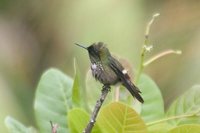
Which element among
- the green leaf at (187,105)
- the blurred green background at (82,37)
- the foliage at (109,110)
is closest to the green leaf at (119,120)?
the foliage at (109,110)

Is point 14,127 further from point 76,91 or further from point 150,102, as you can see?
point 150,102

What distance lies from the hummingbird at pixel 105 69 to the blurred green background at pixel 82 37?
264 cm

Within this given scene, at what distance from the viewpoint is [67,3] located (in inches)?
187

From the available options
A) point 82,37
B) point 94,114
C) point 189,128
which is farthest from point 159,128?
point 82,37

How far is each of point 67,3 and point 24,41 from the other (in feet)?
1.27

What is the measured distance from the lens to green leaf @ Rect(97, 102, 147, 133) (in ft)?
4.15

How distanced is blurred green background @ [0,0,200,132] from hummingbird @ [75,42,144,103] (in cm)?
264

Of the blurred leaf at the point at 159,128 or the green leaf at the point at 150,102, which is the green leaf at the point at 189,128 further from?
the green leaf at the point at 150,102

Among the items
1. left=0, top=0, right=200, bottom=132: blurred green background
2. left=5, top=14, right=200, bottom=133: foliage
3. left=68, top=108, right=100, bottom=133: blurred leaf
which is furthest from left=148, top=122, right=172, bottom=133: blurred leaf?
left=0, top=0, right=200, bottom=132: blurred green background

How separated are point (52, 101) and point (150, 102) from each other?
0.22m

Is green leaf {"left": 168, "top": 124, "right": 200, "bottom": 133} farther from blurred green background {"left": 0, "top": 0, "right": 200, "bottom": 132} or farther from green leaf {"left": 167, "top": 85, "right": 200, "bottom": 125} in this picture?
blurred green background {"left": 0, "top": 0, "right": 200, "bottom": 132}

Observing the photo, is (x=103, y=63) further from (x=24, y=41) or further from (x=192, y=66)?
(x=24, y=41)

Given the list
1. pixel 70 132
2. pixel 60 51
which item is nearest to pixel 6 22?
pixel 60 51

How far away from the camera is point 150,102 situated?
5.16 feet
